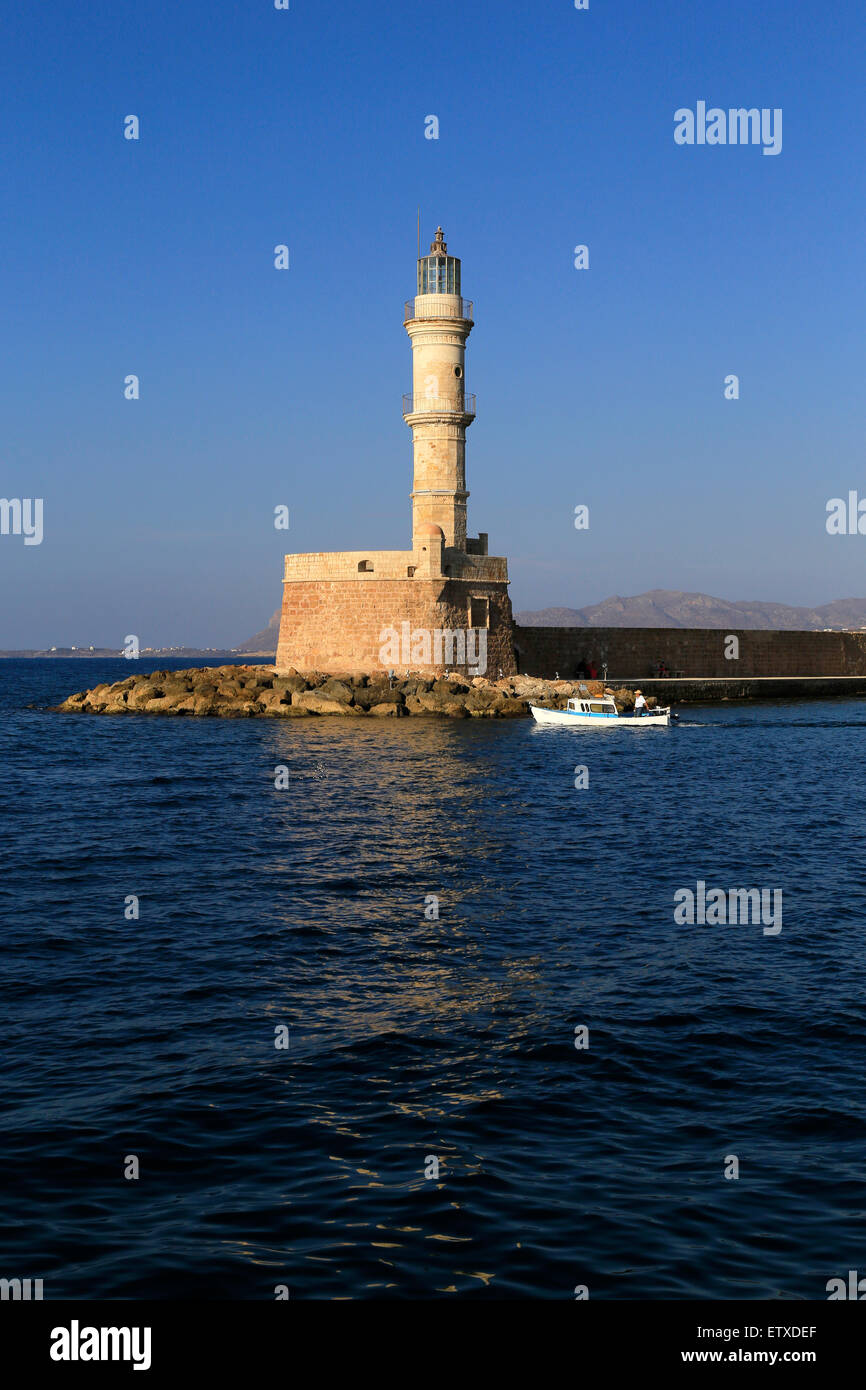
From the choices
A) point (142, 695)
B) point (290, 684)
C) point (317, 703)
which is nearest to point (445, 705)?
point (317, 703)

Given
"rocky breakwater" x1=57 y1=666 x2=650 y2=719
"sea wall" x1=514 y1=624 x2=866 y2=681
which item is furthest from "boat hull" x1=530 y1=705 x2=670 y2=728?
"sea wall" x1=514 y1=624 x2=866 y2=681

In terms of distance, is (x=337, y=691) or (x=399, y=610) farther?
(x=399, y=610)

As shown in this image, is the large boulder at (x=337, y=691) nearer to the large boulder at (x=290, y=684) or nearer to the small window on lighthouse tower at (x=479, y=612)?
the large boulder at (x=290, y=684)

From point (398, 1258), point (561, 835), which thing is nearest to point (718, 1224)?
point (398, 1258)

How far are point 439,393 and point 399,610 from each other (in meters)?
8.80

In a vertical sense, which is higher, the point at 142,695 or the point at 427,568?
the point at 427,568

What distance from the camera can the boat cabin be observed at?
41531 mm

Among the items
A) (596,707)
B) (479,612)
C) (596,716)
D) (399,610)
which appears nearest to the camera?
(596,716)

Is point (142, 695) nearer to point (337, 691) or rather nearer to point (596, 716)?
point (337, 691)

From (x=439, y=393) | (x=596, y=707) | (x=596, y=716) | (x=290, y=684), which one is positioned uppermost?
(x=439, y=393)

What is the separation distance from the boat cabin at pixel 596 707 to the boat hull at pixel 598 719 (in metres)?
0.08

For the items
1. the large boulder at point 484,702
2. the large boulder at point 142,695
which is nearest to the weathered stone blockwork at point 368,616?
the large boulder at point 484,702

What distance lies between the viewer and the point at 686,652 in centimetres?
5756
